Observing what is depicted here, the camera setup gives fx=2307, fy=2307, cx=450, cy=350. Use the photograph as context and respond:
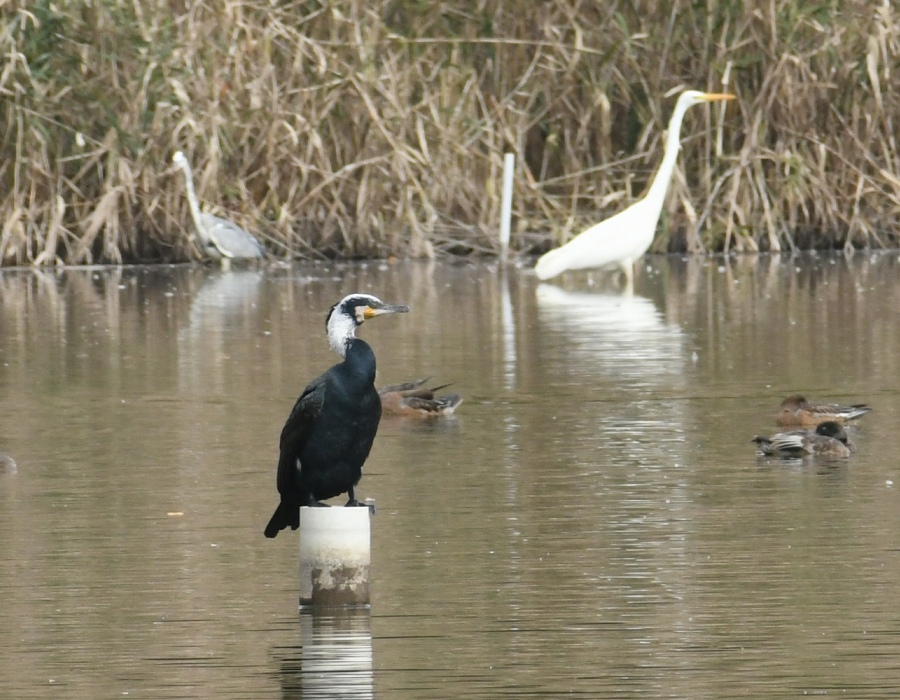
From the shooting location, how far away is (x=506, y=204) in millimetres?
22484

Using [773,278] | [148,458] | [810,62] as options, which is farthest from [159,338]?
[810,62]

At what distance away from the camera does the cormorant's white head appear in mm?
6918

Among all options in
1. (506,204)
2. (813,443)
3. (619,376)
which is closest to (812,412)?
(813,443)

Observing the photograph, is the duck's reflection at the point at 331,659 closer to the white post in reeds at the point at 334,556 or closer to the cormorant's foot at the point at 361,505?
the white post in reeds at the point at 334,556

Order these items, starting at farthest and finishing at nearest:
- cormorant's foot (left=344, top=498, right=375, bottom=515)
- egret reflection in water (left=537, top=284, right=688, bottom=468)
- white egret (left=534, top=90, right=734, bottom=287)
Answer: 1. white egret (left=534, top=90, right=734, bottom=287)
2. egret reflection in water (left=537, top=284, right=688, bottom=468)
3. cormorant's foot (left=344, top=498, right=375, bottom=515)

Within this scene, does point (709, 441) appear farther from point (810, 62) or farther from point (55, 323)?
point (810, 62)

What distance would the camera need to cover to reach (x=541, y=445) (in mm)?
9953

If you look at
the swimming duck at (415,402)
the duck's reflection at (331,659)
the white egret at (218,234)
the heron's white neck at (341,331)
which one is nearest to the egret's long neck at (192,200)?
the white egret at (218,234)

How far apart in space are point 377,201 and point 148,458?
12708mm

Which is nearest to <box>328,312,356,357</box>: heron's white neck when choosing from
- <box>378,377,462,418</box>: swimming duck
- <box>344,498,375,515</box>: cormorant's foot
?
<box>344,498,375,515</box>: cormorant's foot

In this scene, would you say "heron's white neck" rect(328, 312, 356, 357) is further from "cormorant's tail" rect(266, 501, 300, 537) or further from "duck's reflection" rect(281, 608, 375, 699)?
"duck's reflection" rect(281, 608, 375, 699)

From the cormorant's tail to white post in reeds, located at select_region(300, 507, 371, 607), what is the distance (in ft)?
1.54

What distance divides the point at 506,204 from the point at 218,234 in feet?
9.94

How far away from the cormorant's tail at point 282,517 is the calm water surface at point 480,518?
6.4 inches
